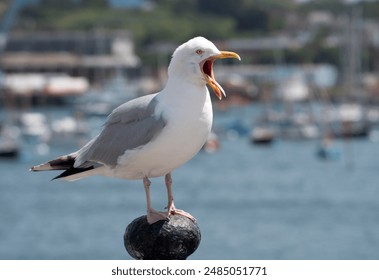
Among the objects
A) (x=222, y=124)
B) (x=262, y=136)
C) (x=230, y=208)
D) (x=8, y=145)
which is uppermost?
(x=222, y=124)

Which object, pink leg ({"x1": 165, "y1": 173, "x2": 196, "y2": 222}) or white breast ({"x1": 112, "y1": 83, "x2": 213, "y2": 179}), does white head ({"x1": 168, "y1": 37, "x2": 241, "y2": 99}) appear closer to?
white breast ({"x1": 112, "y1": 83, "x2": 213, "y2": 179})

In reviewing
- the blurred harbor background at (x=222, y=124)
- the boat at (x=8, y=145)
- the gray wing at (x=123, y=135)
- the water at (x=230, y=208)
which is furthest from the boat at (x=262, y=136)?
the gray wing at (x=123, y=135)

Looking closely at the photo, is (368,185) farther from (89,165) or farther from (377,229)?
(89,165)

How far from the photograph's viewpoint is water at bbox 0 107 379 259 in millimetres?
35844

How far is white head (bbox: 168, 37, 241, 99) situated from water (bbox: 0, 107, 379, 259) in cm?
2471

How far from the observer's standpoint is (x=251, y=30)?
153m

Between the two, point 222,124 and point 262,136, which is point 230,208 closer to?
point 262,136

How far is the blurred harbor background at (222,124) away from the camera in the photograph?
41.1 meters

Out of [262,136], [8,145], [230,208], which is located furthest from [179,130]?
[262,136]

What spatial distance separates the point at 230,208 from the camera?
49.1m

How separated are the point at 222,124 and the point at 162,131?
304ft

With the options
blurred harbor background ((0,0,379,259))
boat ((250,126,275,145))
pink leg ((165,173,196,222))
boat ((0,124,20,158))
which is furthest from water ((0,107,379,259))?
pink leg ((165,173,196,222))

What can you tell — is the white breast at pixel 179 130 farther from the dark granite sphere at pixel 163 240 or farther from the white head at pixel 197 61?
Result: the dark granite sphere at pixel 163 240

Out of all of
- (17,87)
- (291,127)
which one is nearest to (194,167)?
(291,127)
